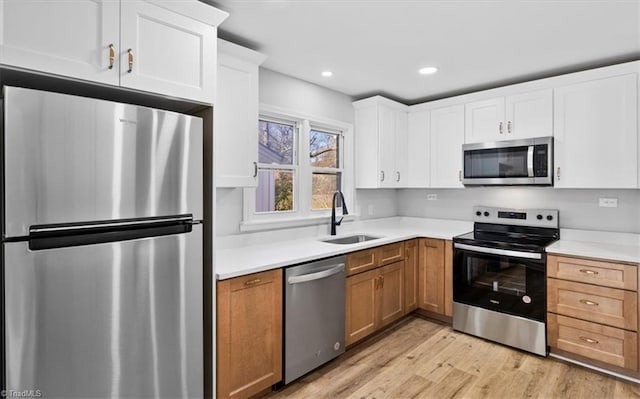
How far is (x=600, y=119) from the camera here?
274 centimetres

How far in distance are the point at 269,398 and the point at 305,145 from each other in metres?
2.10

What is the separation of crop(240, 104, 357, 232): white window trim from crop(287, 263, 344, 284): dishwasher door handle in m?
0.72

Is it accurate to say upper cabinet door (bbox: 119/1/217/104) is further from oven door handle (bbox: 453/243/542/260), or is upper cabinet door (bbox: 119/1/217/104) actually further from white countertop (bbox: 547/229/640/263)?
white countertop (bbox: 547/229/640/263)

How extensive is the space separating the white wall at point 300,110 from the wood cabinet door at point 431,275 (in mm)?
790

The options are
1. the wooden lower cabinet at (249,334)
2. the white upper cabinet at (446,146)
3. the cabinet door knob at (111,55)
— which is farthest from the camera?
the white upper cabinet at (446,146)

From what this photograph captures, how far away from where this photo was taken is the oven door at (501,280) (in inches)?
107

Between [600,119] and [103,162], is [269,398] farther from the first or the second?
[600,119]

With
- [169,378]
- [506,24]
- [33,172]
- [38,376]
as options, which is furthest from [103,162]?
[506,24]

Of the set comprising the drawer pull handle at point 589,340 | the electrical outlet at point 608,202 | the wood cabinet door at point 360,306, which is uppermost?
the electrical outlet at point 608,202

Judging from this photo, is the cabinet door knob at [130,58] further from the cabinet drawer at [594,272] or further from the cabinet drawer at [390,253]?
the cabinet drawer at [594,272]

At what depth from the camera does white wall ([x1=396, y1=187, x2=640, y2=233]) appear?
2875 millimetres

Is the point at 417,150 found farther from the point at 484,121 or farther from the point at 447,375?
the point at 447,375

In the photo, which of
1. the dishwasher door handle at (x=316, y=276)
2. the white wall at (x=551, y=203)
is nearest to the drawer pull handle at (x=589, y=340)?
the white wall at (x=551, y=203)
